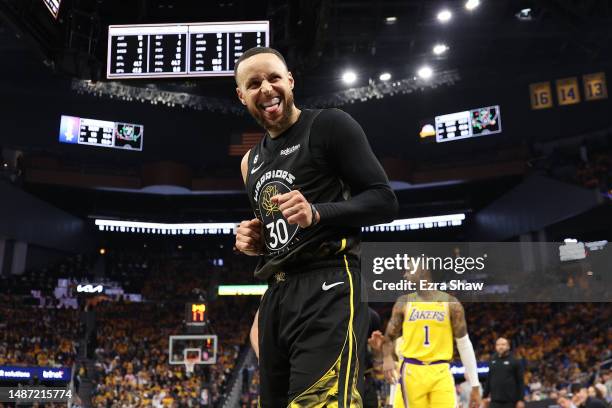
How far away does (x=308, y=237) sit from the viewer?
2592mm

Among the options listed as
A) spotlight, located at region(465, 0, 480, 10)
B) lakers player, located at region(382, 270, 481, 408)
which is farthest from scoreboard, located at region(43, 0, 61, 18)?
spotlight, located at region(465, 0, 480, 10)

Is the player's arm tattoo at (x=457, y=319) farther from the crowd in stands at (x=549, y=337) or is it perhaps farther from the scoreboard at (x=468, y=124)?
the scoreboard at (x=468, y=124)

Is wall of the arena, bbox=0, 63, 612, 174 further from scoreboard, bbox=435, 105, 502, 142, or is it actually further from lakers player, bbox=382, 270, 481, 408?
lakers player, bbox=382, 270, 481, 408

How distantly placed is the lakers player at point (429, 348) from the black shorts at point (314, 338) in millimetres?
4116

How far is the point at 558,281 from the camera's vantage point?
24500 millimetres

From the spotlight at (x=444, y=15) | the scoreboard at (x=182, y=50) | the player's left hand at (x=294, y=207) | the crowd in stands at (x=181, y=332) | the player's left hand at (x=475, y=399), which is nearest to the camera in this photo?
the player's left hand at (x=294, y=207)

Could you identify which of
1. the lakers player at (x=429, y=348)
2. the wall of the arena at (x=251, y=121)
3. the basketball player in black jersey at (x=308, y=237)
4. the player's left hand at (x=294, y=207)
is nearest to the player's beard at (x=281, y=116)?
the basketball player in black jersey at (x=308, y=237)

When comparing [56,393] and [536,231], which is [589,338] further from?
[56,393]

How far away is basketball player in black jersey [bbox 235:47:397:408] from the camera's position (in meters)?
2.43

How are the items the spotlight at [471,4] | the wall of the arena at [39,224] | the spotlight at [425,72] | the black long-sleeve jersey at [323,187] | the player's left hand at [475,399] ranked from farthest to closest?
the wall of the arena at [39,224], the spotlight at [425,72], the spotlight at [471,4], the player's left hand at [475,399], the black long-sleeve jersey at [323,187]

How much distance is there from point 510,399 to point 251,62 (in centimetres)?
972

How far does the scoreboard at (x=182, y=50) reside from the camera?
901 centimetres

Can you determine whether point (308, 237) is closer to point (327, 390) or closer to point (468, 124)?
point (327, 390)

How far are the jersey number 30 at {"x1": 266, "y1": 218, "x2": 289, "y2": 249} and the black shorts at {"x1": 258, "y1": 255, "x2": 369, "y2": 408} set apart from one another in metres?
0.15
